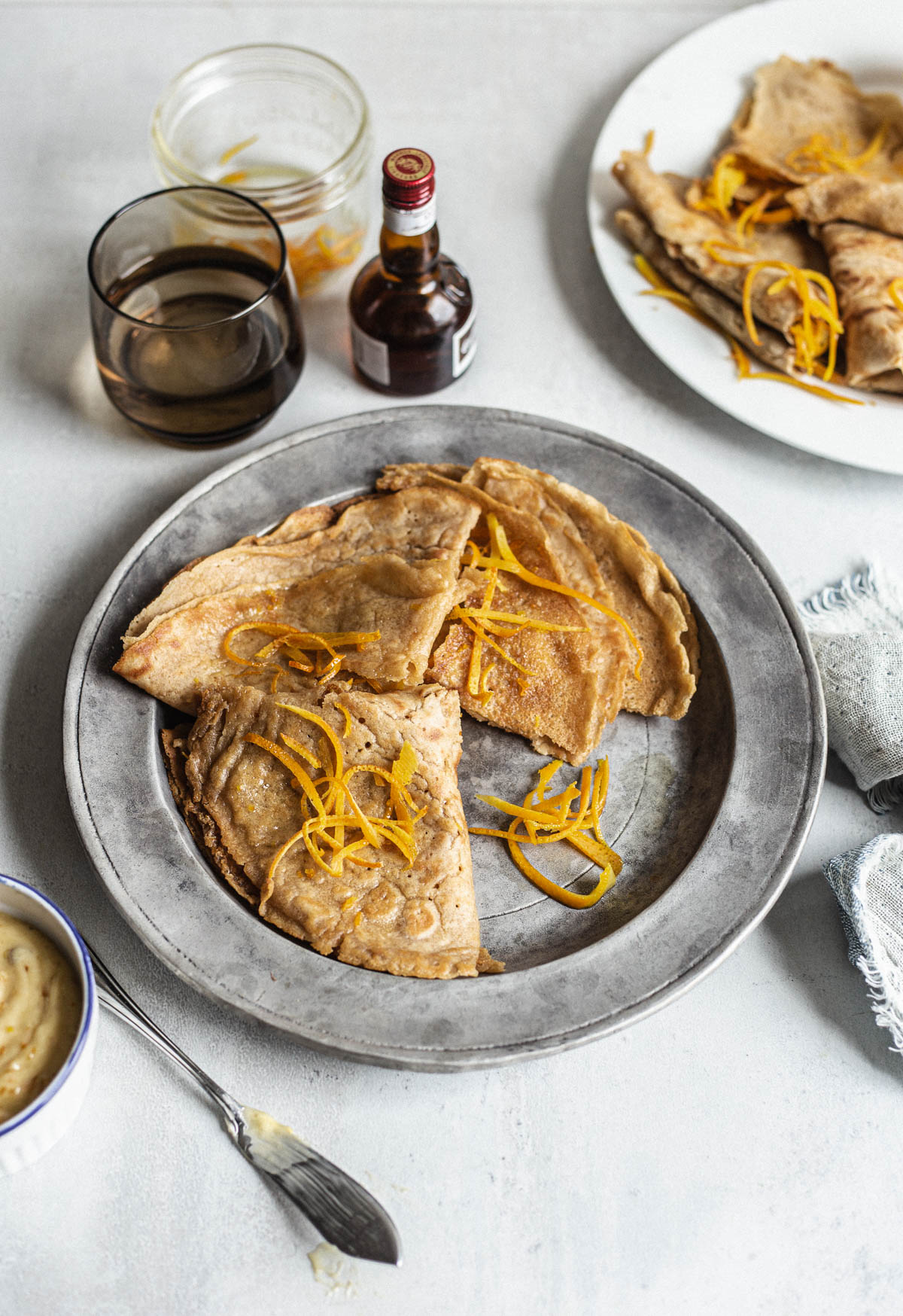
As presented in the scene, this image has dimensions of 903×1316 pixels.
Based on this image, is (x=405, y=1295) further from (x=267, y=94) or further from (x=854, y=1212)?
(x=267, y=94)

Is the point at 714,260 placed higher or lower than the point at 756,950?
higher

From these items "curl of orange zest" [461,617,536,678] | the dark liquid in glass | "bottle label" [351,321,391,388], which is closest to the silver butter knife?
"curl of orange zest" [461,617,536,678]

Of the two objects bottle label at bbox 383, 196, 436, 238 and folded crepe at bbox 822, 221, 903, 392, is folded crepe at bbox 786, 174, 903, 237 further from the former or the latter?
bottle label at bbox 383, 196, 436, 238

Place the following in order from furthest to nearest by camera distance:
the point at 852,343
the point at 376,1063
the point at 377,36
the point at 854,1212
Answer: the point at 377,36
the point at 852,343
the point at 854,1212
the point at 376,1063

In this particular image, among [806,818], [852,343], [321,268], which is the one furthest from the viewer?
[321,268]

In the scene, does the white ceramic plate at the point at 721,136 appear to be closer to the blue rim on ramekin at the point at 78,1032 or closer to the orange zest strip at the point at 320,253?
the orange zest strip at the point at 320,253

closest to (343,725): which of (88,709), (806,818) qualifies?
(88,709)

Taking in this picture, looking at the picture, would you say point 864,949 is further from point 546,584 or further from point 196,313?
point 196,313

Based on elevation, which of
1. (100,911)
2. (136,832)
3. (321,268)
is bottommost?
(100,911)
